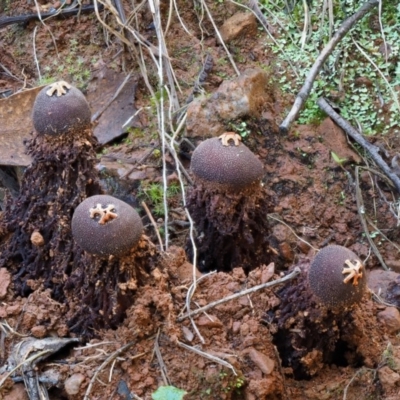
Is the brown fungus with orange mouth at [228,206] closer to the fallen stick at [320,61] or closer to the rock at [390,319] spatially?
the rock at [390,319]

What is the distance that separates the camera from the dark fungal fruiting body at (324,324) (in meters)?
1.76

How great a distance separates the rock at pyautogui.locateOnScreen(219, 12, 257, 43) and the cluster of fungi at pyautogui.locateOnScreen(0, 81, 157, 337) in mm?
1464

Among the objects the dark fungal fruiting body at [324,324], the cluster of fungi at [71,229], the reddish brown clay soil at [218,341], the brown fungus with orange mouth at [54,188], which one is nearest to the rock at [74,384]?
the reddish brown clay soil at [218,341]

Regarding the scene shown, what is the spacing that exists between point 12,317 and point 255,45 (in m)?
1.93

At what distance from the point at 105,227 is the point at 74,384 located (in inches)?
18.5

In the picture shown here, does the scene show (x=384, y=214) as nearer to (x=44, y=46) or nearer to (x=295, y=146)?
(x=295, y=146)

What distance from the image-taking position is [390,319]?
6.98 ft

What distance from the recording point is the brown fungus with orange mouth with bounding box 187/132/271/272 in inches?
79.8

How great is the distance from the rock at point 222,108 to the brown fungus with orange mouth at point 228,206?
0.74 meters

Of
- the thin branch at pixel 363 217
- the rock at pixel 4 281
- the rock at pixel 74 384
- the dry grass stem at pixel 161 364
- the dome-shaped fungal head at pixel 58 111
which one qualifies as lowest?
the thin branch at pixel 363 217

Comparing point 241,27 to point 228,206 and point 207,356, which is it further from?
point 207,356

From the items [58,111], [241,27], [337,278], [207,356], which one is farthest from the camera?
[241,27]

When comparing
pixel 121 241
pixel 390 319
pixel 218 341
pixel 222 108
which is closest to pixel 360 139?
pixel 222 108

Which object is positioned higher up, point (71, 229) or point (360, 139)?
point (71, 229)
